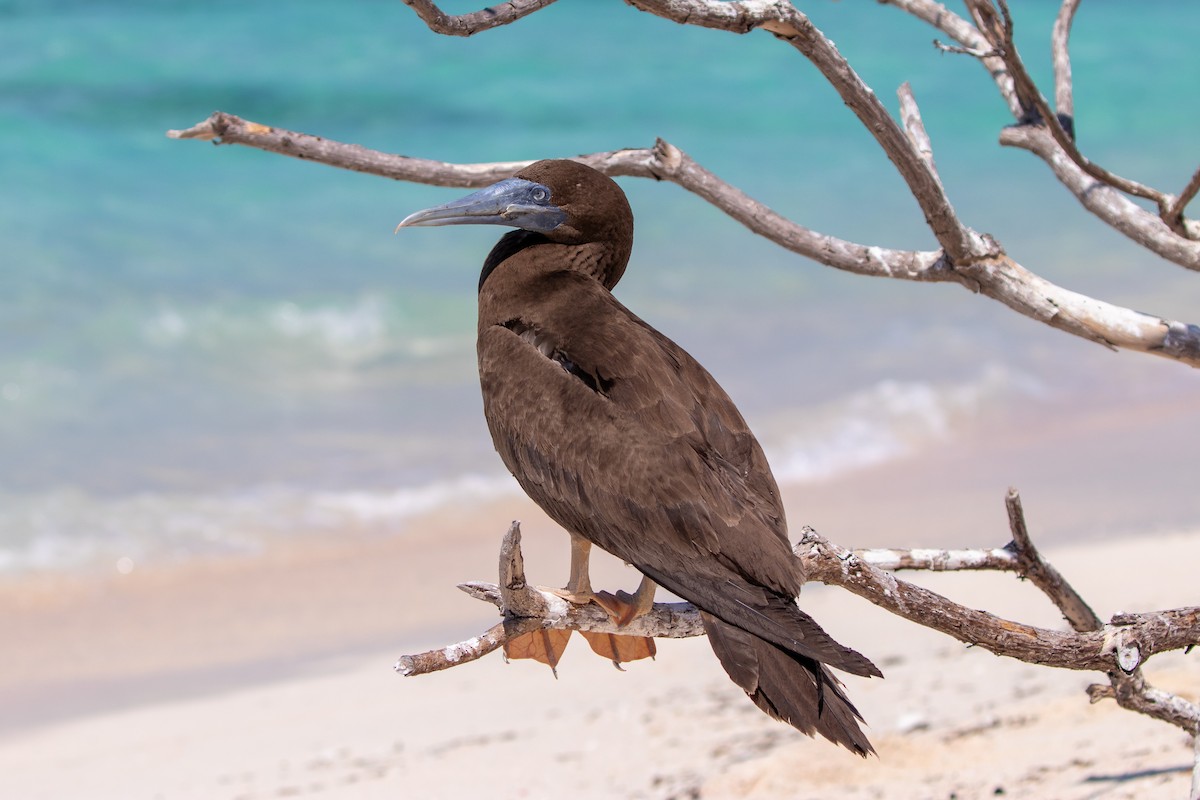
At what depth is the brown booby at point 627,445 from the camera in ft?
8.20

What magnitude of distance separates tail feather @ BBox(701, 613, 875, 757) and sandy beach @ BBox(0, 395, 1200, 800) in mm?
1877

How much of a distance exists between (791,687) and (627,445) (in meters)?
0.60

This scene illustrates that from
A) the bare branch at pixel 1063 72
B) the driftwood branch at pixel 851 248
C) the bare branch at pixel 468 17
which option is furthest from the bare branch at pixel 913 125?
the bare branch at pixel 468 17

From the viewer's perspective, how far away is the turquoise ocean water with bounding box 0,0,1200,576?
878 cm

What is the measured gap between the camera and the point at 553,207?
10.6ft

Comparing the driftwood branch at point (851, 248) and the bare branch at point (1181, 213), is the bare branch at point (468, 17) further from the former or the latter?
the bare branch at point (1181, 213)

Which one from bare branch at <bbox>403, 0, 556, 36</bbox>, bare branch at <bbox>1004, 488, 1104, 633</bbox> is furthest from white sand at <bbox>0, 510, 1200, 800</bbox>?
bare branch at <bbox>403, 0, 556, 36</bbox>

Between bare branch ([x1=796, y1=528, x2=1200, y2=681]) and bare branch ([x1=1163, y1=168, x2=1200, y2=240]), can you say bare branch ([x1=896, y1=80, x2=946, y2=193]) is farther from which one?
bare branch ([x1=796, y1=528, x2=1200, y2=681])

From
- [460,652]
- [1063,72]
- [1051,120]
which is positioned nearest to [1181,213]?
[1051,120]

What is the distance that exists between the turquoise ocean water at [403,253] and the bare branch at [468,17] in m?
5.25

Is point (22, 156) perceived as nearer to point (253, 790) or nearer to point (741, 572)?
point (253, 790)

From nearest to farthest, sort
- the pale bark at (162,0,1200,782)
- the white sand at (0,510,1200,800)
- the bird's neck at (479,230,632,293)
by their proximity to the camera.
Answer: the pale bark at (162,0,1200,782), the bird's neck at (479,230,632,293), the white sand at (0,510,1200,800)

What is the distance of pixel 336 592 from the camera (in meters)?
7.02

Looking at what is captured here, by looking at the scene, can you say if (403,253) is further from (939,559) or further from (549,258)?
(939,559)
